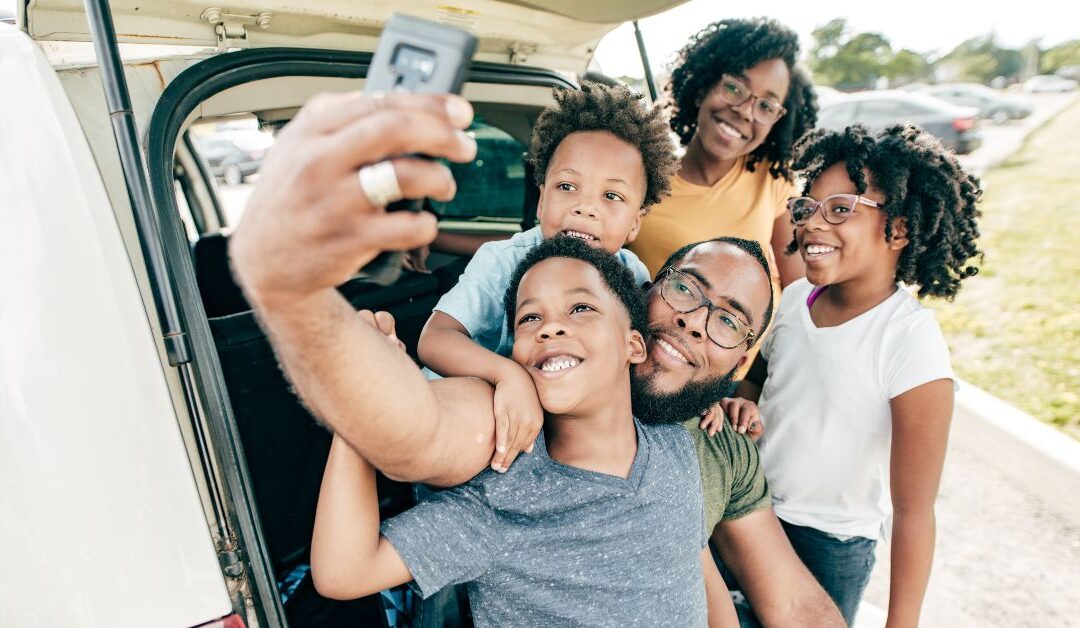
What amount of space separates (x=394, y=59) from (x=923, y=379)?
4.87ft

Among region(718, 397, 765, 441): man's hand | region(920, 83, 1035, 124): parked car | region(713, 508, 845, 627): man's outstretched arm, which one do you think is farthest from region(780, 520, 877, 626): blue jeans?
region(920, 83, 1035, 124): parked car

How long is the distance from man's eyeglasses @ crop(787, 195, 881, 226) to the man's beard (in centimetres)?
58

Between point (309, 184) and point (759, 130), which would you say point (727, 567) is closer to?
point (759, 130)

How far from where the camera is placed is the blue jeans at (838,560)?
1.93 m

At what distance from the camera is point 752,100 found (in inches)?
93.9

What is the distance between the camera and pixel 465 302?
172 centimetres

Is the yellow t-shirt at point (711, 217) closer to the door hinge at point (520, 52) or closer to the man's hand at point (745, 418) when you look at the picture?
the man's hand at point (745, 418)

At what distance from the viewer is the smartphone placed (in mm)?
709

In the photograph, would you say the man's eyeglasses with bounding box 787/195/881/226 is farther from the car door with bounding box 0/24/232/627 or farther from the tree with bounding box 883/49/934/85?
the tree with bounding box 883/49/934/85

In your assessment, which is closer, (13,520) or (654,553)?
(13,520)

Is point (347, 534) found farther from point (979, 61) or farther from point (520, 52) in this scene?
point (979, 61)

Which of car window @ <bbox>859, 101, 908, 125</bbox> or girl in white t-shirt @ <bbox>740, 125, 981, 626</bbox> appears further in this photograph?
car window @ <bbox>859, 101, 908, 125</bbox>

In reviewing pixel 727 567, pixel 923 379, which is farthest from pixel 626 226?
pixel 727 567

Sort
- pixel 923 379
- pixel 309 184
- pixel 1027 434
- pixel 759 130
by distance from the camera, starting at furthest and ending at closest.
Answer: pixel 1027 434 < pixel 759 130 < pixel 923 379 < pixel 309 184
